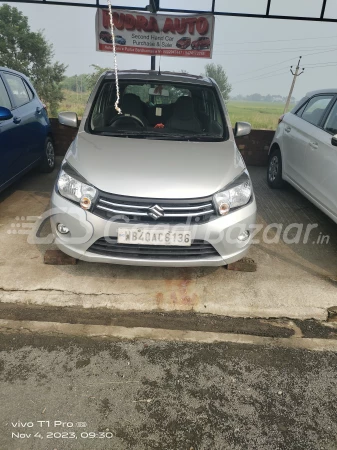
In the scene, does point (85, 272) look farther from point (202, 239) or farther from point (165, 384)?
point (165, 384)

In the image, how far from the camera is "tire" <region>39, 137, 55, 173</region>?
5.34 metres

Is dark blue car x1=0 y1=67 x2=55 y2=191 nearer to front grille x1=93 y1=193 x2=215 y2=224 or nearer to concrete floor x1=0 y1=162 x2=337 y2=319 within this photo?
concrete floor x1=0 y1=162 x2=337 y2=319

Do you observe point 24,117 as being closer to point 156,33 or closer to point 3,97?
point 3,97

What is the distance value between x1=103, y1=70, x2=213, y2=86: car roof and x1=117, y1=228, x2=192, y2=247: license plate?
2.00 metres

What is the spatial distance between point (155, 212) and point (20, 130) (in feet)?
9.14

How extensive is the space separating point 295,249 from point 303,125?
1791 millimetres

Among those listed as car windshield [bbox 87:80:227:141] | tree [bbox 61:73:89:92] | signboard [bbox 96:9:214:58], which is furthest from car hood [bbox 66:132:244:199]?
tree [bbox 61:73:89:92]

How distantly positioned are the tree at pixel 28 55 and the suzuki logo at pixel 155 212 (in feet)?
118

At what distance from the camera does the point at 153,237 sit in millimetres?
2414

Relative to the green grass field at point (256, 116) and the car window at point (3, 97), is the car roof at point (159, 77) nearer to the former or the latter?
the green grass field at point (256, 116)

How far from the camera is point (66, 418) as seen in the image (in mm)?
1753

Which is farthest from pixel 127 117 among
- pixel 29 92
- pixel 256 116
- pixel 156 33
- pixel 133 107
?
pixel 256 116

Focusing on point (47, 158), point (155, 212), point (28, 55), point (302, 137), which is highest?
point (155, 212)

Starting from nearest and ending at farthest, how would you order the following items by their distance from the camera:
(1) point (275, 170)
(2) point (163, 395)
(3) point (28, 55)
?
(2) point (163, 395)
(1) point (275, 170)
(3) point (28, 55)
